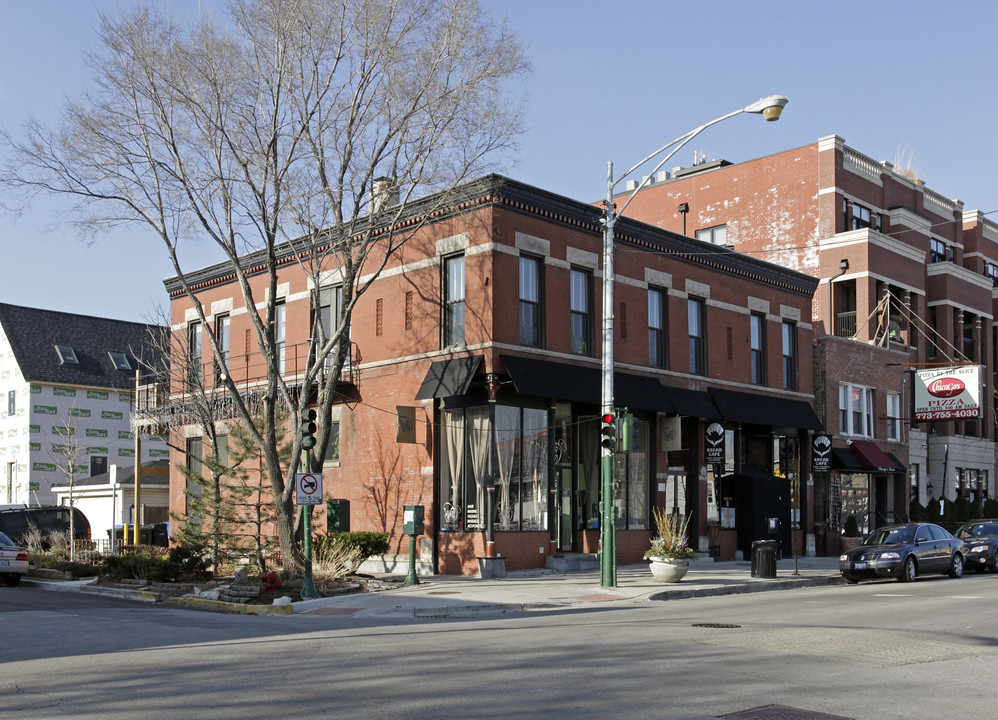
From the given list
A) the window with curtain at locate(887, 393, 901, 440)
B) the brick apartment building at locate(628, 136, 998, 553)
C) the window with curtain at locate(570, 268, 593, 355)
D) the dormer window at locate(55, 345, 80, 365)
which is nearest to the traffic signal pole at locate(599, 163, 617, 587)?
the window with curtain at locate(570, 268, 593, 355)

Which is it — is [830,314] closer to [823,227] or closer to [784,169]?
[823,227]

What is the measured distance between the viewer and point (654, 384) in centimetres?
2825

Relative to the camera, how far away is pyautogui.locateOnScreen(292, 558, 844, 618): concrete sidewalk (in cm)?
1803

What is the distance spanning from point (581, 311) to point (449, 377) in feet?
15.0

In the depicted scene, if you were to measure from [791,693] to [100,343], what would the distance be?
194 feet

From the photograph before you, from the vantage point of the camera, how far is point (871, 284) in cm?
4250

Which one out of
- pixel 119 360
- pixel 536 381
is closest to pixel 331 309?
pixel 536 381

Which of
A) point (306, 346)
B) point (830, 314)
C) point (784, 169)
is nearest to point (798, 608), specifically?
point (306, 346)

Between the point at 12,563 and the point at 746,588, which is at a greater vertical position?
the point at 12,563

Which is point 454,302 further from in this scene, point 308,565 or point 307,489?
point 308,565

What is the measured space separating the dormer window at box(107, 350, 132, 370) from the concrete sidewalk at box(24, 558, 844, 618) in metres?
36.2

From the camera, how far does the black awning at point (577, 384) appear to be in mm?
24469

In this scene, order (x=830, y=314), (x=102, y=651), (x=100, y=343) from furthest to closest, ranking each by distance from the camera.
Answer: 1. (x=100, y=343)
2. (x=830, y=314)
3. (x=102, y=651)

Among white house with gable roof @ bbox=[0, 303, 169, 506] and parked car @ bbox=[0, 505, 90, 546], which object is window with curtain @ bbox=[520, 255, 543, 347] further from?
white house with gable roof @ bbox=[0, 303, 169, 506]
